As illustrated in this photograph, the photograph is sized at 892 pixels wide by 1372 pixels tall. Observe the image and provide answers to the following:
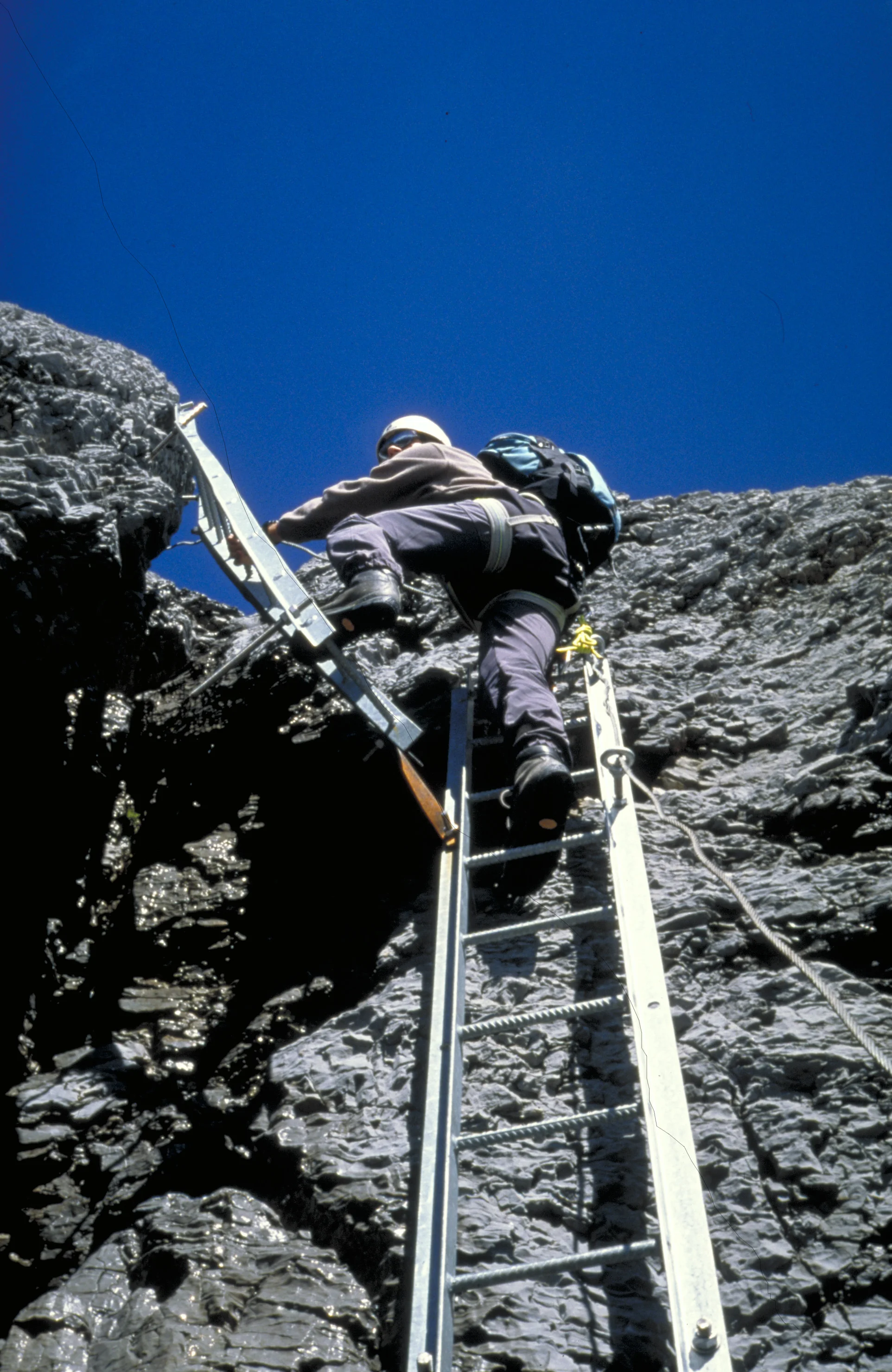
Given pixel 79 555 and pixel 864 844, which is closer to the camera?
pixel 864 844

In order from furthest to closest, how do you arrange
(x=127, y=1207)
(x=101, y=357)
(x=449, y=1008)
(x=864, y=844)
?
(x=101, y=357) → (x=864, y=844) → (x=127, y=1207) → (x=449, y=1008)

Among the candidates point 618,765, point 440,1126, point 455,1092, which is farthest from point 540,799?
point 440,1126

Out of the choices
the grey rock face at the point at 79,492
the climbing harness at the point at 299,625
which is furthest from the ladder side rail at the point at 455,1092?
the grey rock face at the point at 79,492

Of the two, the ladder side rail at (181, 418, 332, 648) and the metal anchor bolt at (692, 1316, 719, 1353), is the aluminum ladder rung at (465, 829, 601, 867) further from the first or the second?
the metal anchor bolt at (692, 1316, 719, 1353)

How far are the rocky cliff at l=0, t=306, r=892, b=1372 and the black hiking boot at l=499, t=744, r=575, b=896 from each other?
0.30m

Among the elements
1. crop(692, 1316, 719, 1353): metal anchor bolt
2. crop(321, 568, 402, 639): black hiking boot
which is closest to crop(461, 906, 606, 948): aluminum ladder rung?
crop(321, 568, 402, 639): black hiking boot

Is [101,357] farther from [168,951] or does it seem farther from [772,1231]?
[772,1231]

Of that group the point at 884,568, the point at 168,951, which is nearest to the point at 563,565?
the point at 884,568

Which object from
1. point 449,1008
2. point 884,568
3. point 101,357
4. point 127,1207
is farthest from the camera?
point 101,357

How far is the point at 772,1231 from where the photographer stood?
8.66 feet

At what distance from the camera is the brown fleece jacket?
15.8 feet

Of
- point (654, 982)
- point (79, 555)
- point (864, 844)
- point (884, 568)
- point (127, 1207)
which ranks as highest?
point (884, 568)

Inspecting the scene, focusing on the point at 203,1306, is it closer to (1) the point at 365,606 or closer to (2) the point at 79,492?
(1) the point at 365,606

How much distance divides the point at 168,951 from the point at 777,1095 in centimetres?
257
